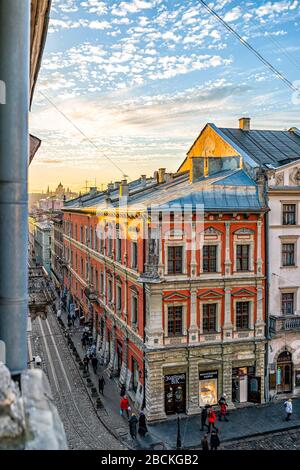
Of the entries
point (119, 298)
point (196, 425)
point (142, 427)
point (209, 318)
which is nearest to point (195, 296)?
point (209, 318)

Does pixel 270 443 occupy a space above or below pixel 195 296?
below

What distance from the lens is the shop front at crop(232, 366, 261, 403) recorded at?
88.9ft

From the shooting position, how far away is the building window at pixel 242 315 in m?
27.3

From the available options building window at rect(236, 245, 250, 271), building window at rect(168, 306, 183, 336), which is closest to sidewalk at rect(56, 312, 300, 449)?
building window at rect(168, 306, 183, 336)

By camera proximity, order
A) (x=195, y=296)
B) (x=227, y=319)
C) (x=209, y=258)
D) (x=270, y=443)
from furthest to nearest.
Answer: (x=227, y=319)
(x=209, y=258)
(x=195, y=296)
(x=270, y=443)

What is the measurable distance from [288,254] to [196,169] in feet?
28.6

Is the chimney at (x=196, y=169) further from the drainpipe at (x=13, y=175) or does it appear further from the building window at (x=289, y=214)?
the drainpipe at (x=13, y=175)

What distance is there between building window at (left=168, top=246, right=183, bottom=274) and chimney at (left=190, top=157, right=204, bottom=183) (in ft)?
24.4

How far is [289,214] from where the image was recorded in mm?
28375

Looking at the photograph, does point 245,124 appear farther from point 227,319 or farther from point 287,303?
point 227,319

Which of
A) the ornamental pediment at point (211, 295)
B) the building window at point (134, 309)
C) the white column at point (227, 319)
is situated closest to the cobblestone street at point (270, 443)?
the white column at point (227, 319)

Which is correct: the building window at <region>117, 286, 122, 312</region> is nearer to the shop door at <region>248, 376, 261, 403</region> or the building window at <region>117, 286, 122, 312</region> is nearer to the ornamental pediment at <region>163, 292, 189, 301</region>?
the ornamental pediment at <region>163, 292, 189, 301</region>

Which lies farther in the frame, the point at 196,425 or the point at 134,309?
the point at 134,309
